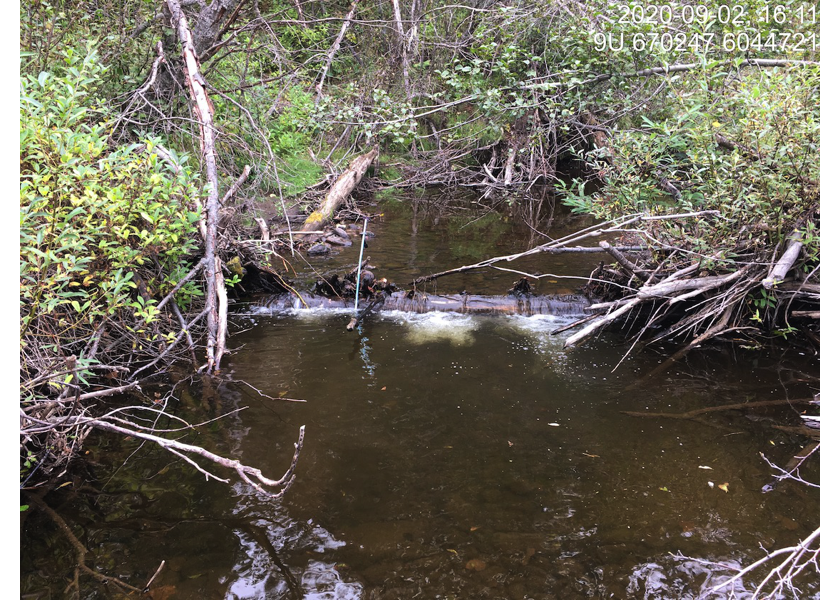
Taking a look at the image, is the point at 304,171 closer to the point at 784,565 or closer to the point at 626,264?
the point at 626,264

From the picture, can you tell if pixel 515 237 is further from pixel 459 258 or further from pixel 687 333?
pixel 687 333

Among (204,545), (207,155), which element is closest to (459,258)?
(207,155)

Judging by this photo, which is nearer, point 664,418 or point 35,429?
point 35,429

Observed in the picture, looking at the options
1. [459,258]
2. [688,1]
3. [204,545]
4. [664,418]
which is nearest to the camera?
[204,545]

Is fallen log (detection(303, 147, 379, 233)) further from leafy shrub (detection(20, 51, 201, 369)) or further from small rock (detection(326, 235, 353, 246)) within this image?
leafy shrub (detection(20, 51, 201, 369))

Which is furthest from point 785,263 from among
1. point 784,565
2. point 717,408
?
point 784,565

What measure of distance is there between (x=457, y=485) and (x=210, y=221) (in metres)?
3.38

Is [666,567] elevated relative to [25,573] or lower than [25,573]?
lower

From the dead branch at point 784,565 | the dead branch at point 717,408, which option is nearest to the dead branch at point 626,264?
the dead branch at point 717,408

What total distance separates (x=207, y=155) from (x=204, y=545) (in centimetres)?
367

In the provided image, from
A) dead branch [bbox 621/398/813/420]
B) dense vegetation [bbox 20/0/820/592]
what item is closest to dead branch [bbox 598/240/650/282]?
dense vegetation [bbox 20/0/820/592]

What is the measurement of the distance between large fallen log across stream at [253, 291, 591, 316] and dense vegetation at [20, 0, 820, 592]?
0.48m

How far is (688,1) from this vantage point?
8.19 meters

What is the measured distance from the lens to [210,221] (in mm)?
5348
